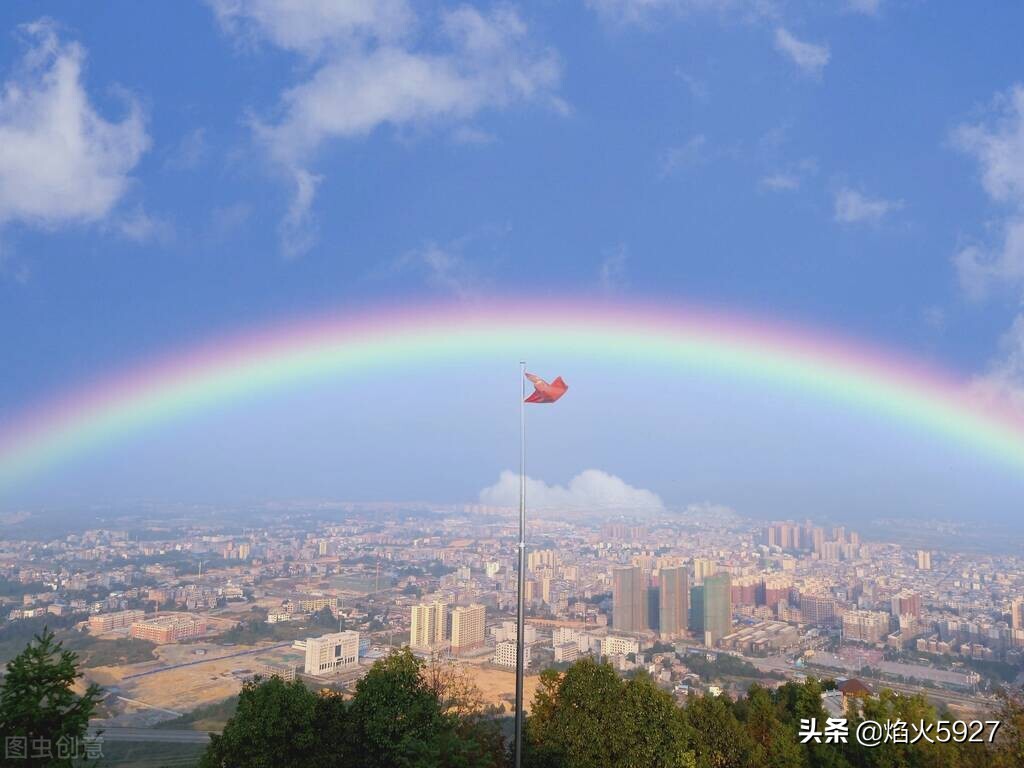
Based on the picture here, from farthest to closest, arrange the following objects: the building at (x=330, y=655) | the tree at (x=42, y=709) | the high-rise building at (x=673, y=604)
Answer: the high-rise building at (x=673, y=604)
the building at (x=330, y=655)
the tree at (x=42, y=709)

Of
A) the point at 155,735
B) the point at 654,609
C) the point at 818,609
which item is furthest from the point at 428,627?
the point at 818,609

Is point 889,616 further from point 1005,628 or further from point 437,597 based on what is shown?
point 437,597

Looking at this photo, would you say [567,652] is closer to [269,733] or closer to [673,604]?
[673,604]

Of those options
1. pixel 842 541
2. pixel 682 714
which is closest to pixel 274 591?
pixel 682 714

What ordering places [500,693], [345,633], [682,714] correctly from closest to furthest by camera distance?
[682,714] < [500,693] < [345,633]

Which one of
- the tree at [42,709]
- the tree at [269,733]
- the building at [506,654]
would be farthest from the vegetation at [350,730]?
the building at [506,654]

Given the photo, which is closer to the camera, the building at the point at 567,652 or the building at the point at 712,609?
the building at the point at 567,652

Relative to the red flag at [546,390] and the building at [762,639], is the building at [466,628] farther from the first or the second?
the red flag at [546,390]
